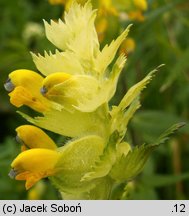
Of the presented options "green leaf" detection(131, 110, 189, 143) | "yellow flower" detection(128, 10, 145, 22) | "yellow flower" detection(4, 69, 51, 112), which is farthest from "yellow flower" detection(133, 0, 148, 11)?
"yellow flower" detection(4, 69, 51, 112)

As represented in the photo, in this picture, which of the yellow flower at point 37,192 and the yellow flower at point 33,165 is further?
the yellow flower at point 37,192

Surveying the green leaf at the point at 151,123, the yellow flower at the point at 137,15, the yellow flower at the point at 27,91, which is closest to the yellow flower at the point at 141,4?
the yellow flower at the point at 137,15

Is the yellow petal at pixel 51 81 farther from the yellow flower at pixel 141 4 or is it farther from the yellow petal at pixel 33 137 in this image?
the yellow flower at pixel 141 4

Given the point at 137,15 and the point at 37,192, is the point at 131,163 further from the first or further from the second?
the point at 37,192

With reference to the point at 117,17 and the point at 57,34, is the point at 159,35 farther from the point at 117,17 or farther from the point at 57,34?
the point at 57,34

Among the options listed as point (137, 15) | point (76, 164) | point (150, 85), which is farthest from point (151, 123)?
point (76, 164)
